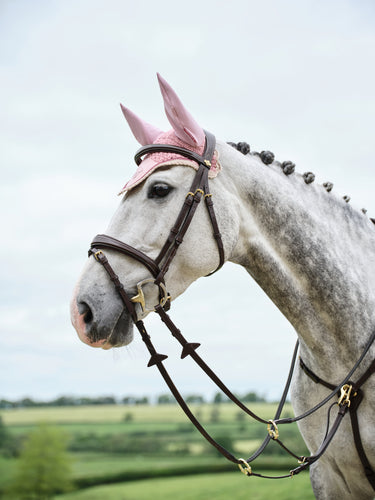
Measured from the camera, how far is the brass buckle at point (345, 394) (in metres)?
3.70

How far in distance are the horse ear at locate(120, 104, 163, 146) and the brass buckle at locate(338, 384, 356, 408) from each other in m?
2.68

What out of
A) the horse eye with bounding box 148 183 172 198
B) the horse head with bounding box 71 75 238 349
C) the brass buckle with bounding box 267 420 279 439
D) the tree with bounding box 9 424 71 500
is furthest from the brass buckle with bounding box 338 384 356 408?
the tree with bounding box 9 424 71 500

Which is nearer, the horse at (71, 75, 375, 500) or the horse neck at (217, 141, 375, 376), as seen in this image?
the horse at (71, 75, 375, 500)

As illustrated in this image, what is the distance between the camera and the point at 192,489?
1460 inches

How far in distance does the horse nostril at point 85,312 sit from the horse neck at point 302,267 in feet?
4.27

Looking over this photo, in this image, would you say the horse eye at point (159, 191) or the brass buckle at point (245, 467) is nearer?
the horse eye at point (159, 191)

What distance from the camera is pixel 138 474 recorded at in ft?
138

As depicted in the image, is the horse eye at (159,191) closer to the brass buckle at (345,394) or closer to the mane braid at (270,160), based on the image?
the mane braid at (270,160)

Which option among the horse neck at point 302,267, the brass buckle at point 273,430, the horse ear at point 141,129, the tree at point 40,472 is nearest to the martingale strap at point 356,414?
the horse neck at point 302,267

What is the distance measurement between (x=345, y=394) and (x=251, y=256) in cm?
138

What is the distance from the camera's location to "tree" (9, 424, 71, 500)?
131 ft

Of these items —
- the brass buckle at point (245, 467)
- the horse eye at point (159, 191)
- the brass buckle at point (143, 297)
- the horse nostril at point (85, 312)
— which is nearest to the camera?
the horse nostril at point (85, 312)

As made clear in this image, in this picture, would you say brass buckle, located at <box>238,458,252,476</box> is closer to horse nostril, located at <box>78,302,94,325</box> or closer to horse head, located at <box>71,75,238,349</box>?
horse head, located at <box>71,75,238,349</box>

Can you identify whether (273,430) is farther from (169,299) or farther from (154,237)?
(154,237)
